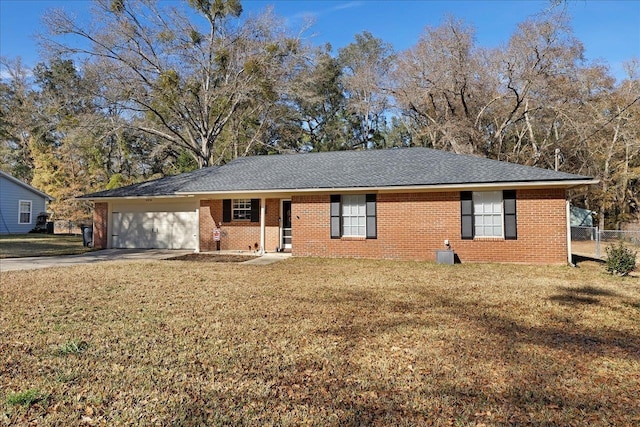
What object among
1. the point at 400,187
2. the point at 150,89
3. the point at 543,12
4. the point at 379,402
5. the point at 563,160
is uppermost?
the point at 150,89

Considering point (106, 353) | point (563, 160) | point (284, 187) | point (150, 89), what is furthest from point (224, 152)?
point (106, 353)

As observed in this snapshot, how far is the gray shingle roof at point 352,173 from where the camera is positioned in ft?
38.7

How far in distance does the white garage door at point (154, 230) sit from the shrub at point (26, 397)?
1334 centimetres

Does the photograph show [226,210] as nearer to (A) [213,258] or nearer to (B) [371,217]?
(A) [213,258]

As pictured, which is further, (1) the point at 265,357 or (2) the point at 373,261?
(2) the point at 373,261

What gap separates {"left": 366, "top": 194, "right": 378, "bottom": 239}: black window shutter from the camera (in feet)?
41.8

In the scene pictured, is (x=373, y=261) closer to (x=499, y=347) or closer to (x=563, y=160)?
(x=499, y=347)

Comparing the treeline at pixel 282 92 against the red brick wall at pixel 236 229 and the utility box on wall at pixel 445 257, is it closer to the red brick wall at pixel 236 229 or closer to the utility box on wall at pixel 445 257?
the red brick wall at pixel 236 229

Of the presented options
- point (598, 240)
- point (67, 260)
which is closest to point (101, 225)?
point (67, 260)

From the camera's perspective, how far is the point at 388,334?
4.96m

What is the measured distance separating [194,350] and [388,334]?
7.86ft

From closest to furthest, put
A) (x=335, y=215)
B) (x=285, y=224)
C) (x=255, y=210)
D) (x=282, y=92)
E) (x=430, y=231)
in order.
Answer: (x=430, y=231) → (x=335, y=215) → (x=285, y=224) → (x=255, y=210) → (x=282, y=92)

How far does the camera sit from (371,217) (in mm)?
12781

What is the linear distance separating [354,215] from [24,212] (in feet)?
84.3
